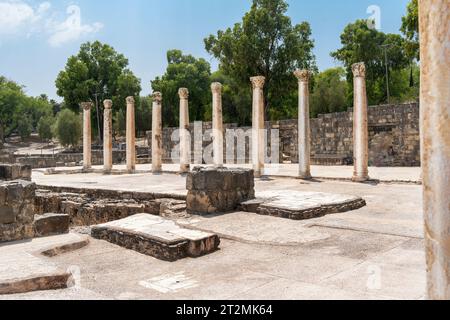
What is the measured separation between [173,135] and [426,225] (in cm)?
3309

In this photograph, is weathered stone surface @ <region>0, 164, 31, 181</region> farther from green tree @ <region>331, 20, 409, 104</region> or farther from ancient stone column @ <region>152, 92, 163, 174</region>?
green tree @ <region>331, 20, 409, 104</region>

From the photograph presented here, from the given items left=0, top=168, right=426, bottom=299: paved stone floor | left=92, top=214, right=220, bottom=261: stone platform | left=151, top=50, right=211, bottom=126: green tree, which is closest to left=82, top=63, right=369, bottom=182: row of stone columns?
left=0, top=168, right=426, bottom=299: paved stone floor

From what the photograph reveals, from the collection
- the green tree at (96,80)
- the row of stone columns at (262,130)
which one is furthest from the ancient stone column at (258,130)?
the green tree at (96,80)

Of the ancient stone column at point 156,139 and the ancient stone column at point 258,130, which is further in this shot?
the ancient stone column at point 156,139

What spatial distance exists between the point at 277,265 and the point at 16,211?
4.21m

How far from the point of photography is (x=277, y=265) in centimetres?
520

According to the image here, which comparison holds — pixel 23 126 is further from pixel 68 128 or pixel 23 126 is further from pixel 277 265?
pixel 277 265

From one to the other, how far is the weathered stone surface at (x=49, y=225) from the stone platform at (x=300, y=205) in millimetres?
3665

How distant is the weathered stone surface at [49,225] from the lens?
716cm

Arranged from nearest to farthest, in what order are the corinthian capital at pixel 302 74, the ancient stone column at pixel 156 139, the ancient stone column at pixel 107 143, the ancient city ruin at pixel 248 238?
A: the ancient city ruin at pixel 248 238 < the corinthian capital at pixel 302 74 < the ancient stone column at pixel 156 139 < the ancient stone column at pixel 107 143

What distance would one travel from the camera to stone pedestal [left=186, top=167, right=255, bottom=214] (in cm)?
885

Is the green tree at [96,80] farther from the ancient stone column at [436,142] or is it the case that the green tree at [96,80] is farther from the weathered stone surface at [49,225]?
the ancient stone column at [436,142]

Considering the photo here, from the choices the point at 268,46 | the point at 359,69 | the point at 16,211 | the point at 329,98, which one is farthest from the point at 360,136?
the point at 329,98
